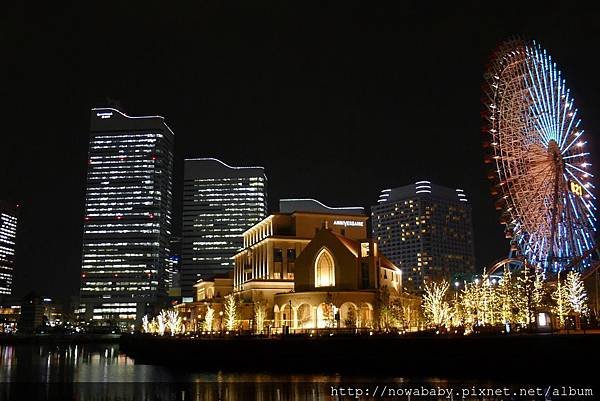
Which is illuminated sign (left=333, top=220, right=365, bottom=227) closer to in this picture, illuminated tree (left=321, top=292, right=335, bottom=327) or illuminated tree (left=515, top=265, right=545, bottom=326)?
illuminated tree (left=321, top=292, right=335, bottom=327)

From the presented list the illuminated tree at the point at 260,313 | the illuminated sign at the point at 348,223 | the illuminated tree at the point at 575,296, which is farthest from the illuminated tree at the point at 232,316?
Result: the illuminated tree at the point at 575,296

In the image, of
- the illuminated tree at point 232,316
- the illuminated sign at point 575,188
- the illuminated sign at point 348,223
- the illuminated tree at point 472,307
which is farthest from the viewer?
the illuminated sign at point 348,223

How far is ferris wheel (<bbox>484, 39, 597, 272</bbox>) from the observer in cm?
6744

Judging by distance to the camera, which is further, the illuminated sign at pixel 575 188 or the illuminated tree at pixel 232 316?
the illuminated tree at pixel 232 316

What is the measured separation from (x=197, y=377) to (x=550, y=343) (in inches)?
1327

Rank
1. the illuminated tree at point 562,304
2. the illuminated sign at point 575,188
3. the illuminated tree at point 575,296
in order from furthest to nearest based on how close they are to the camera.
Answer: the illuminated sign at point 575,188
the illuminated tree at point 562,304
the illuminated tree at point 575,296

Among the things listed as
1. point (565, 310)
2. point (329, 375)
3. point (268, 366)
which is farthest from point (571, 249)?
point (268, 366)

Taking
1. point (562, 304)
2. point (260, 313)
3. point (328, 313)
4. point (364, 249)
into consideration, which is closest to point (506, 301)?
point (562, 304)

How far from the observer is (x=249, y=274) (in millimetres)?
111250

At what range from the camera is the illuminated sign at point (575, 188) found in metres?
67.0

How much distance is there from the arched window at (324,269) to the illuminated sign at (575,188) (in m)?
34.0

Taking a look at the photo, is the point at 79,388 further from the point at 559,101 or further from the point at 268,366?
the point at 559,101

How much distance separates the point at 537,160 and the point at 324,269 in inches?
1327

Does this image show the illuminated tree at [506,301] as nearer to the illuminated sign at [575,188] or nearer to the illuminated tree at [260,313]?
the illuminated sign at [575,188]
